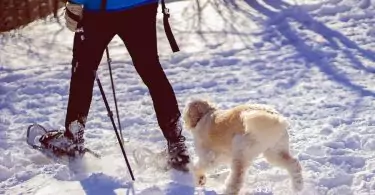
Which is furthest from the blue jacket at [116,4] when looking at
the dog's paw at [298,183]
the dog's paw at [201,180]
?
the dog's paw at [298,183]

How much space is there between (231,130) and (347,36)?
13.6 feet

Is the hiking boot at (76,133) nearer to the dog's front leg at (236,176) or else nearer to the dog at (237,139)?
the dog at (237,139)

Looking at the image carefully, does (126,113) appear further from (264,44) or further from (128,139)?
(264,44)

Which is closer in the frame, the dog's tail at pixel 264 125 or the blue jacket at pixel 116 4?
the dog's tail at pixel 264 125

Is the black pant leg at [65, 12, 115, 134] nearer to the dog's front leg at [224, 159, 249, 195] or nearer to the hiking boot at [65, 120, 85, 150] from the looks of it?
the hiking boot at [65, 120, 85, 150]

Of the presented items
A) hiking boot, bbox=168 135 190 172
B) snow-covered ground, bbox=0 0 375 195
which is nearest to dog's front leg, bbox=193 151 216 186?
snow-covered ground, bbox=0 0 375 195

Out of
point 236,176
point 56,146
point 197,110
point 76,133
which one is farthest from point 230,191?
point 56,146

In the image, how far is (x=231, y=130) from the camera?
4066mm

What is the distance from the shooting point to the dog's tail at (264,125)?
3881 mm

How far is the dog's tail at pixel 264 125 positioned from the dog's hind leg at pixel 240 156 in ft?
0.15

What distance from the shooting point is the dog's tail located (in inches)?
153

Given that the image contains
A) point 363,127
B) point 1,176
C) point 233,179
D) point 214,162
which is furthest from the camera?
point 363,127

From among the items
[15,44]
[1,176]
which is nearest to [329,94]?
[1,176]

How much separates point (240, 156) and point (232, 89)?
8.89ft
